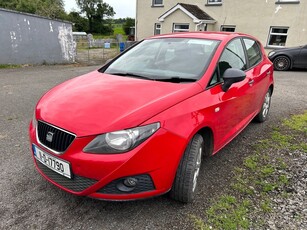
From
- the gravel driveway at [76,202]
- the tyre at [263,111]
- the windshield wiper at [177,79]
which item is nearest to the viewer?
the gravel driveway at [76,202]

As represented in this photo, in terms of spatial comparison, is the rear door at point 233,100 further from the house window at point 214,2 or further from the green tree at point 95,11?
the green tree at point 95,11

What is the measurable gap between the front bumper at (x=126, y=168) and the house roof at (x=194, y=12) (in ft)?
50.1

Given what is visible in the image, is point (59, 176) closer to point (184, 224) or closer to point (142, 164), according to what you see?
point (142, 164)

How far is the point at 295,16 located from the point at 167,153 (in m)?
15.1

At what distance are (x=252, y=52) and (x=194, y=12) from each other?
44.2 feet

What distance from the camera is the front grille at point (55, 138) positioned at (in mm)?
1958

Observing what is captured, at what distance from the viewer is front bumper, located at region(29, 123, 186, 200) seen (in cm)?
185

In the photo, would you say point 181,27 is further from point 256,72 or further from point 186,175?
point 186,175

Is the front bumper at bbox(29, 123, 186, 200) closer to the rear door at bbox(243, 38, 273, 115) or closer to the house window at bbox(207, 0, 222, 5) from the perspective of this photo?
the rear door at bbox(243, 38, 273, 115)

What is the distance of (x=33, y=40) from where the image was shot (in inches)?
413

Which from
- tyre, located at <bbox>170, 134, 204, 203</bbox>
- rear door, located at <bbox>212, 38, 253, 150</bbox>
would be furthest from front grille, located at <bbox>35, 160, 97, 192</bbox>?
rear door, located at <bbox>212, 38, 253, 150</bbox>

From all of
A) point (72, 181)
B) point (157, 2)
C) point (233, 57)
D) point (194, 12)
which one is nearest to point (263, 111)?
point (233, 57)

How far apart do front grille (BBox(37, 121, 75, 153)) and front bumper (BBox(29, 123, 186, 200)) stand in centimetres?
5

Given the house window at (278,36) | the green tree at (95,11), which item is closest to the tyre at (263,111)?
the house window at (278,36)
